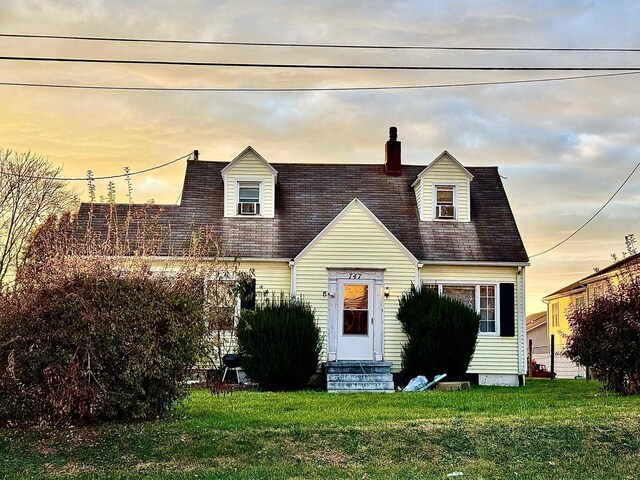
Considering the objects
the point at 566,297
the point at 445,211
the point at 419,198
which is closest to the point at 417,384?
the point at 445,211

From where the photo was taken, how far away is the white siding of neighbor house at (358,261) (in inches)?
859

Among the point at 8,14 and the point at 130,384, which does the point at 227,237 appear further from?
the point at 130,384

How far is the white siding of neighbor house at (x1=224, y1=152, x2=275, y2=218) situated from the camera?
23.7 meters

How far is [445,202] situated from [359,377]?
7.00 metres

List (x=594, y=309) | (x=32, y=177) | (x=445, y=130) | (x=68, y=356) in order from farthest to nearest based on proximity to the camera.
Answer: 1. (x=32, y=177)
2. (x=445, y=130)
3. (x=594, y=309)
4. (x=68, y=356)

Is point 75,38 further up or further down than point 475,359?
further up

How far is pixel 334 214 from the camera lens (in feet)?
78.3

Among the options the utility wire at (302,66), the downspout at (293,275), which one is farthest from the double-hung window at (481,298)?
the utility wire at (302,66)

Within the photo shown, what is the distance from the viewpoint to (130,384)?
38.7ft

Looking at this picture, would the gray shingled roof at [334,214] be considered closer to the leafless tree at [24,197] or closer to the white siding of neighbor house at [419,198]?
the white siding of neighbor house at [419,198]

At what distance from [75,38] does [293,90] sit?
5.62 meters

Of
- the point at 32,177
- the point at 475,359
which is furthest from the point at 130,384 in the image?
the point at 32,177

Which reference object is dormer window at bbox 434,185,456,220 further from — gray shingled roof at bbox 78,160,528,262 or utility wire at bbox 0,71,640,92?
utility wire at bbox 0,71,640,92

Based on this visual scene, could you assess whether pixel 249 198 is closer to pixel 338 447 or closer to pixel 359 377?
pixel 359 377
